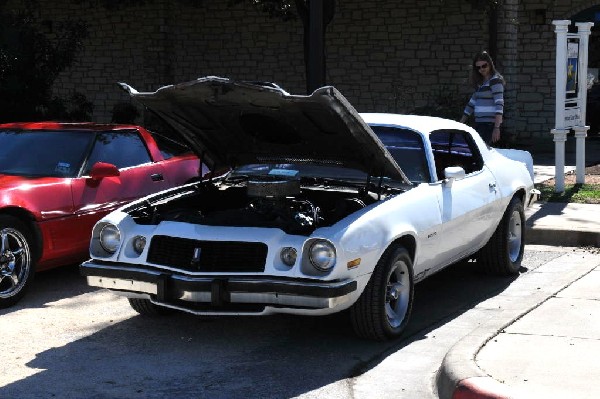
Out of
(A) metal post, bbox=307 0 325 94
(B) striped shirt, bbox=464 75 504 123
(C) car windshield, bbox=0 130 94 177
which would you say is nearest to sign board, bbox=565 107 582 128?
(B) striped shirt, bbox=464 75 504 123

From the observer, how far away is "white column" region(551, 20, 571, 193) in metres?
12.5

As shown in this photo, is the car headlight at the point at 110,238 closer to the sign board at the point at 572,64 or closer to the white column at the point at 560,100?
the white column at the point at 560,100

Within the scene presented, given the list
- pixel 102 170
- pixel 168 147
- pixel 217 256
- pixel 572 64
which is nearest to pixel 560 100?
pixel 572 64

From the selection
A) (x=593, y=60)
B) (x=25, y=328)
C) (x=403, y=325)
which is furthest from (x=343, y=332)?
(x=593, y=60)

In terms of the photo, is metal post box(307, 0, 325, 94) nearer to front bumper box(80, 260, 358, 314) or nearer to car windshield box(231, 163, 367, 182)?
car windshield box(231, 163, 367, 182)

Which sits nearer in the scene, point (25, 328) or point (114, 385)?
point (114, 385)

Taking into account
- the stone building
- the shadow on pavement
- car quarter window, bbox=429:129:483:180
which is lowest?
the shadow on pavement

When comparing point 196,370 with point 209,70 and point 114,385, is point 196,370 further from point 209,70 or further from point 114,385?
point 209,70

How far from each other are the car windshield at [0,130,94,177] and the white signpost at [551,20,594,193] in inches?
259

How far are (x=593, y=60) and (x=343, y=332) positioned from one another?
56.8ft

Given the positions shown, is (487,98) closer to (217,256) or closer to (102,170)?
(102,170)

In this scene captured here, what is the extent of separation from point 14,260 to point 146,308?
4.06 feet

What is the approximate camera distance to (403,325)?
6.56 metres

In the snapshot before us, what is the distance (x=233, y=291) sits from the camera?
19.6 feet
